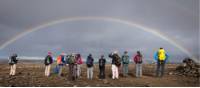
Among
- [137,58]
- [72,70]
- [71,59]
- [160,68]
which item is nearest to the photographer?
[71,59]

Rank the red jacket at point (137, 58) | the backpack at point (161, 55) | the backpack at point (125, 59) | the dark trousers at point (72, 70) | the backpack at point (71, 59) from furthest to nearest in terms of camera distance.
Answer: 1. the red jacket at point (137, 58)
2. the backpack at point (125, 59)
3. the backpack at point (161, 55)
4. the dark trousers at point (72, 70)
5. the backpack at point (71, 59)

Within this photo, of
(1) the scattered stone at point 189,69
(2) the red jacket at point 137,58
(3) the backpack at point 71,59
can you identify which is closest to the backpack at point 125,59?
(2) the red jacket at point 137,58

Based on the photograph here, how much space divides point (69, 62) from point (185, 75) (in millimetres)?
11469

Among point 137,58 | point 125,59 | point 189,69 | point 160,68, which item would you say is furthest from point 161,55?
point 189,69

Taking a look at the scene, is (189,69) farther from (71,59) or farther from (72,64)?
(71,59)

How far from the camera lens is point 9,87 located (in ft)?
59.1

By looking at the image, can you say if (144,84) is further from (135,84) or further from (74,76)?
(74,76)

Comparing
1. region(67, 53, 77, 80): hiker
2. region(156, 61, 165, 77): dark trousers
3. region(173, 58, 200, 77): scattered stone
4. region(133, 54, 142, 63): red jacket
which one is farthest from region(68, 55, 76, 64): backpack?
region(173, 58, 200, 77): scattered stone

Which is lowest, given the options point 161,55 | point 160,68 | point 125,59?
point 160,68

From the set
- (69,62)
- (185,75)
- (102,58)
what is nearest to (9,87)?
(69,62)

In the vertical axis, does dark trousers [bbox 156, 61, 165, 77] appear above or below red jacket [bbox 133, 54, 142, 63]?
below

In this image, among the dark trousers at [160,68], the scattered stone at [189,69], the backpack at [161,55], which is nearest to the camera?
the backpack at [161,55]

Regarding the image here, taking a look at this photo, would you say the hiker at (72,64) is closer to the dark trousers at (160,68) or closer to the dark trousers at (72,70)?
the dark trousers at (72,70)

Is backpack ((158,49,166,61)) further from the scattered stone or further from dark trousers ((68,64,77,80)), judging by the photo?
dark trousers ((68,64,77,80))
